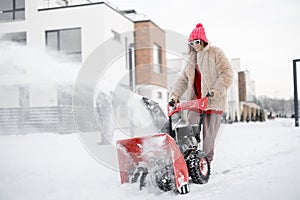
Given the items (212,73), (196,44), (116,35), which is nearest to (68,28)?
(116,35)

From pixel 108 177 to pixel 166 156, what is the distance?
3.25 feet

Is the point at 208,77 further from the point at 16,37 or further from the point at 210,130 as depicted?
the point at 16,37

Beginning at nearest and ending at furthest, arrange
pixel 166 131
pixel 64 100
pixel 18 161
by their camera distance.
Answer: pixel 166 131 → pixel 18 161 → pixel 64 100

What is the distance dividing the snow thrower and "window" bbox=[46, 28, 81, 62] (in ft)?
32.6

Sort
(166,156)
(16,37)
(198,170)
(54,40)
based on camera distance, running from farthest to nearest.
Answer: (54,40), (16,37), (198,170), (166,156)

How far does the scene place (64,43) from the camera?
1262 cm

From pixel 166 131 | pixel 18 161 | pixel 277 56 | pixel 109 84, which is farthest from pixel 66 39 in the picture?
pixel 166 131

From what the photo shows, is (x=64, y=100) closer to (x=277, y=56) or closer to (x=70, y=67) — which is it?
(x=70, y=67)

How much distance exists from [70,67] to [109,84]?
4861 millimetres

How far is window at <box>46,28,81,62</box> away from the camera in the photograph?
12.5 meters

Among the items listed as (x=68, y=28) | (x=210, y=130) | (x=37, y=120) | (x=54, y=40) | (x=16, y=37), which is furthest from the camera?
(x=68, y=28)

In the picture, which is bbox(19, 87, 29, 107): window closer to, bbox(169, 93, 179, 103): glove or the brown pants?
bbox(169, 93, 179, 103): glove

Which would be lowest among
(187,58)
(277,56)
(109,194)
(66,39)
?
(109,194)

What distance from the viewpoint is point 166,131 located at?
3027mm
